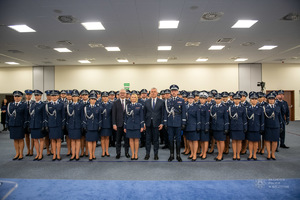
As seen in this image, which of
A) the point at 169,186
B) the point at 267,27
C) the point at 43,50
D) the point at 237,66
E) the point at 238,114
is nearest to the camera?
the point at 169,186

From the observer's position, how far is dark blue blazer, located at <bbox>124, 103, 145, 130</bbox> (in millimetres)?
4764

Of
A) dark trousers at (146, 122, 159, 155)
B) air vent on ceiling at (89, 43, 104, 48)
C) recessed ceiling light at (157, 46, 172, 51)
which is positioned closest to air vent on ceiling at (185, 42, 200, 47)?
recessed ceiling light at (157, 46, 172, 51)

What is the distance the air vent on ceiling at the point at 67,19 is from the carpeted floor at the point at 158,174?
4.35m

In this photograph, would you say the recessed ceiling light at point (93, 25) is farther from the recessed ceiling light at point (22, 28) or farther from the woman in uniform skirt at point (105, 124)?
the woman in uniform skirt at point (105, 124)

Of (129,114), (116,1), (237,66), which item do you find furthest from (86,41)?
(237,66)

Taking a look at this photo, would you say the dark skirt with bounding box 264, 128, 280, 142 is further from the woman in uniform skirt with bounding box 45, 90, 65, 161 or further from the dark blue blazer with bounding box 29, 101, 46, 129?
the dark blue blazer with bounding box 29, 101, 46, 129

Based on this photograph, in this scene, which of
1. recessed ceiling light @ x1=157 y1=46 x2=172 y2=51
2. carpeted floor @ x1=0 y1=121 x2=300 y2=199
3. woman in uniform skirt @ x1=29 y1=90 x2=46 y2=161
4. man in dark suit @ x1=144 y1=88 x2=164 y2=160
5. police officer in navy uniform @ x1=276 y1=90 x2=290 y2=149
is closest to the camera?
carpeted floor @ x1=0 y1=121 x2=300 y2=199

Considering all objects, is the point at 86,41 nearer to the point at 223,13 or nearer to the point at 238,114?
the point at 223,13

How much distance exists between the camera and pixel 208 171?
4023 millimetres

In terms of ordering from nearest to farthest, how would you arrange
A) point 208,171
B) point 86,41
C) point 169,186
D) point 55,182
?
point 169,186 < point 55,182 < point 208,171 < point 86,41

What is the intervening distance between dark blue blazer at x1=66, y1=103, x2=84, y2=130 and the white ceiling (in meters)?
2.81

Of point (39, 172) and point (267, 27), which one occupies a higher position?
point (267, 27)

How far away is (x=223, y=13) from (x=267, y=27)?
247cm

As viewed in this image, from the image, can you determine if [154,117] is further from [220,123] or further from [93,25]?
[93,25]
